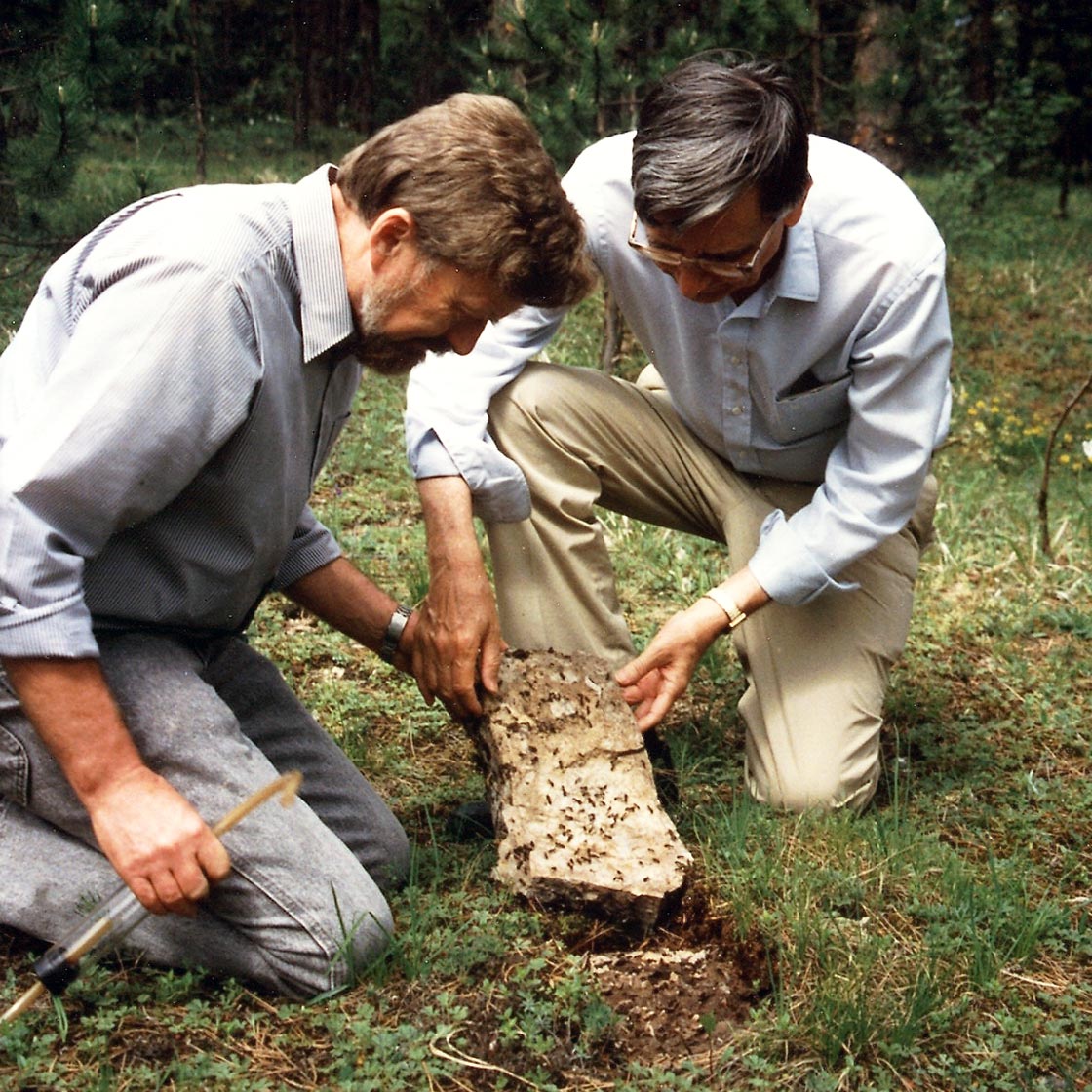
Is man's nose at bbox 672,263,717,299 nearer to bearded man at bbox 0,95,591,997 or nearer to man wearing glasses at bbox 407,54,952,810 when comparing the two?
man wearing glasses at bbox 407,54,952,810

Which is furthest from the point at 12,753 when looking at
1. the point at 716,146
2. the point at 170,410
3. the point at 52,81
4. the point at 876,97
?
the point at 876,97

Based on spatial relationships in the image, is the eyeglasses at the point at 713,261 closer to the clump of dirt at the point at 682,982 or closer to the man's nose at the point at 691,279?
the man's nose at the point at 691,279

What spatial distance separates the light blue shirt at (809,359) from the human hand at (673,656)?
0.62 feet

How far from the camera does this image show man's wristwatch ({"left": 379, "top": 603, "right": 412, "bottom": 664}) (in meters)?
3.14

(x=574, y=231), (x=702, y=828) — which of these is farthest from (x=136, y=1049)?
(x=574, y=231)

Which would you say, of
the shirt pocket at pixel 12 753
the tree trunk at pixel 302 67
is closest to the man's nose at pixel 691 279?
the shirt pocket at pixel 12 753

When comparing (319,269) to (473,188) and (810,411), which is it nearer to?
(473,188)

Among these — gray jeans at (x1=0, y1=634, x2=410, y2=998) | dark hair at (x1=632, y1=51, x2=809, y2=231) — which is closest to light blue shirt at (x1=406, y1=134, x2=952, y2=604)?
dark hair at (x1=632, y1=51, x2=809, y2=231)

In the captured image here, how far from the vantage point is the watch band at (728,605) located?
3.27 m

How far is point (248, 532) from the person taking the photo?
2537 mm

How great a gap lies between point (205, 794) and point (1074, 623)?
3.17 m

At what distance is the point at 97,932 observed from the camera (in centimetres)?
233

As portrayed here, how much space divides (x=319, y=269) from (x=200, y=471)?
43cm

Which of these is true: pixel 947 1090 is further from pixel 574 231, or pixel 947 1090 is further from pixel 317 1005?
pixel 574 231
